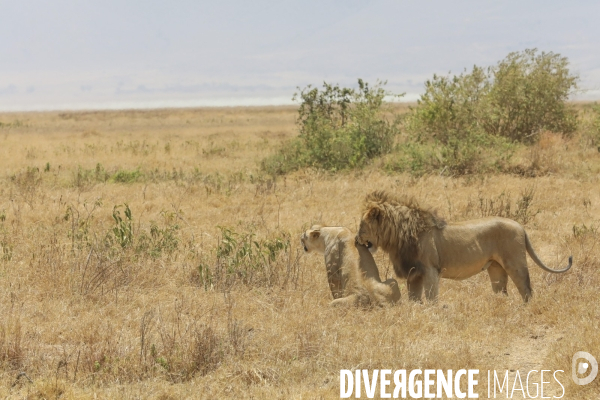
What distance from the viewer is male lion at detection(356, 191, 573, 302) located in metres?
7.18

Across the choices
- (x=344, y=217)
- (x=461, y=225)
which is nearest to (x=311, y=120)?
(x=344, y=217)

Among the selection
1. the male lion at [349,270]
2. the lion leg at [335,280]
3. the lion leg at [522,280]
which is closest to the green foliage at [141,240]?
the male lion at [349,270]

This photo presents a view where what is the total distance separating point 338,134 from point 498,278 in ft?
35.8

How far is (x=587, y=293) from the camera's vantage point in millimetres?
7398

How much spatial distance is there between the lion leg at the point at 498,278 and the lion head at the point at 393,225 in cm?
98

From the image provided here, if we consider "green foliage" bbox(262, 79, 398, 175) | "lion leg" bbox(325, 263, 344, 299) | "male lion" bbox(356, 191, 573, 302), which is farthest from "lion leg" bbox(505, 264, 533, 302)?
"green foliage" bbox(262, 79, 398, 175)

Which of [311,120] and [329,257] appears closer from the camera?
[329,257]

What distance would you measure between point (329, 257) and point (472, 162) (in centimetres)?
966

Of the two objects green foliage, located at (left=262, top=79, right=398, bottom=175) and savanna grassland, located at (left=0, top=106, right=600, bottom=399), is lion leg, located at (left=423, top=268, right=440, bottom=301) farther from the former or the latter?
green foliage, located at (left=262, top=79, right=398, bottom=175)

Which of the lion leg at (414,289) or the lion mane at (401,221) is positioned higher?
the lion mane at (401,221)

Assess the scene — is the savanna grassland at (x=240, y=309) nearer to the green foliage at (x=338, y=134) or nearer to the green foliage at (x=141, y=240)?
the green foliage at (x=141, y=240)

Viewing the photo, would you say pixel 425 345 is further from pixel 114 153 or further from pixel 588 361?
pixel 114 153

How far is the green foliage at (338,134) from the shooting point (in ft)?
58.0

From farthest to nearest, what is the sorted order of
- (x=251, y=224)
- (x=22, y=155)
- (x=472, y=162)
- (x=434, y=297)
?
(x=22, y=155) → (x=472, y=162) → (x=251, y=224) → (x=434, y=297)
